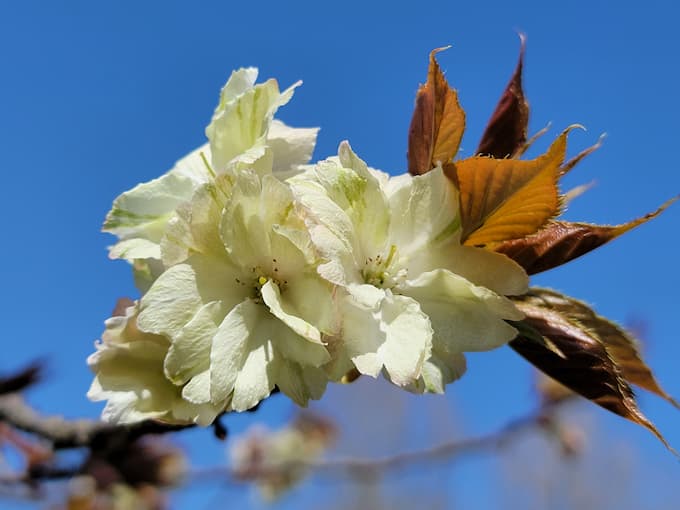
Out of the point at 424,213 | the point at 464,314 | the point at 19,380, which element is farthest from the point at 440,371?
the point at 19,380

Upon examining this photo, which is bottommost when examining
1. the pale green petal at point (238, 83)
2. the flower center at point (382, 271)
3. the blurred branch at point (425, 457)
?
the blurred branch at point (425, 457)

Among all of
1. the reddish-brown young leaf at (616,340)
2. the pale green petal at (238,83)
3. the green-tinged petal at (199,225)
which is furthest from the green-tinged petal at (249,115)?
the reddish-brown young leaf at (616,340)

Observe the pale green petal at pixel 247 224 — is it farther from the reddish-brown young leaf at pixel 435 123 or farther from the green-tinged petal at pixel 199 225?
the reddish-brown young leaf at pixel 435 123

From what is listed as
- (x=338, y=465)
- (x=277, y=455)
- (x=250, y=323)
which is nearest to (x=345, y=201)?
(x=250, y=323)

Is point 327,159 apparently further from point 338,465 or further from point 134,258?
point 338,465

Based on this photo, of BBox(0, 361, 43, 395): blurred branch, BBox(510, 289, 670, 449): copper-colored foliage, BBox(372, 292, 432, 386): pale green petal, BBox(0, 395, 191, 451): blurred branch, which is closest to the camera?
BBox(372, 292, 432, 386): pale green petal

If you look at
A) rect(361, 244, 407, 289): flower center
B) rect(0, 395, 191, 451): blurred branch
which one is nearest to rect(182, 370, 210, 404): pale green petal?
rect(361, 244, 407, 289): flower center

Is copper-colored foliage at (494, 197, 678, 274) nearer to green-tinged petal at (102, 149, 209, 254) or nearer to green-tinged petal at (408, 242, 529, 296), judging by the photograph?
green-tinged petal at (408, 242, 529, 296)
